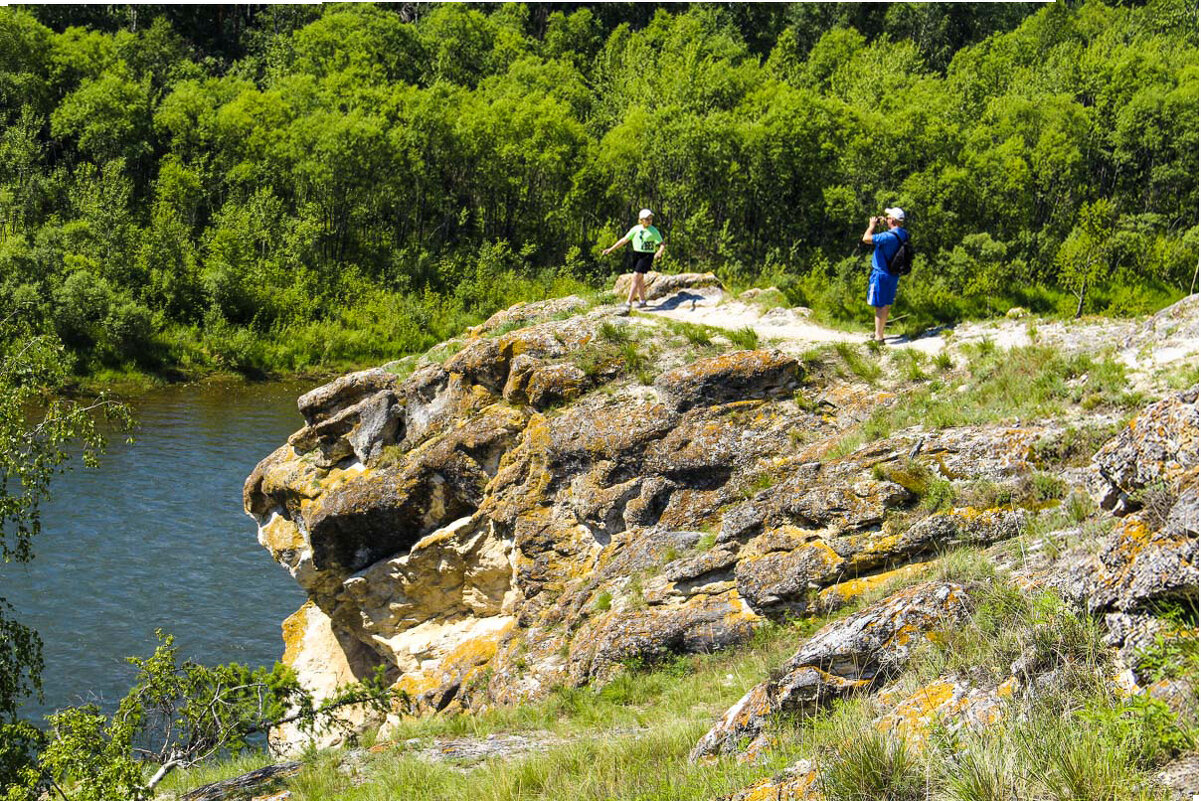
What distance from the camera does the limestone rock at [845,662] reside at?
10023 millimetres

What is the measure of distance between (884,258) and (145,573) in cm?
2319

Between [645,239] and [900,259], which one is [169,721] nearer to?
[645,239]

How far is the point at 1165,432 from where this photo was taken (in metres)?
9.45

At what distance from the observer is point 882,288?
1883 centimetres

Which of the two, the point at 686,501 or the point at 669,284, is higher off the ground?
the point at 669,284

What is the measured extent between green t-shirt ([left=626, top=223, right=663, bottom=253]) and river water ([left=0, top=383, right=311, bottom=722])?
1428 cm

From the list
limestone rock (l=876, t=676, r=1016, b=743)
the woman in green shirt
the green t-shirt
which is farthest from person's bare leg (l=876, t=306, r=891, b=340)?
limestone rock (l=876, t=676, r=1016, b=743)

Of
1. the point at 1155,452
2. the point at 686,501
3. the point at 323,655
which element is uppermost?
the point at 1155,452

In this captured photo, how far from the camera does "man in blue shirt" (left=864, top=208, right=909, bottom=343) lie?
1847 cm

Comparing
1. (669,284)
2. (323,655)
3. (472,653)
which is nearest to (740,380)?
(669,284)

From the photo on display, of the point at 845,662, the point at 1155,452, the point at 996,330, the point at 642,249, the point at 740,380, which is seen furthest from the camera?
the point at 642,249

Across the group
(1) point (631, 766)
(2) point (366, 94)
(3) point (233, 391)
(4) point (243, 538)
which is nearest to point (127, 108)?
(2) point (366, 94)

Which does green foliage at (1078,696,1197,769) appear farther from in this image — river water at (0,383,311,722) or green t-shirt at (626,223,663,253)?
river water at (0,383,311,722)

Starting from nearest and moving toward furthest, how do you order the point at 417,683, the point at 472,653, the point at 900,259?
the point at 900,259, the point at 472,653, the point at 417,683
